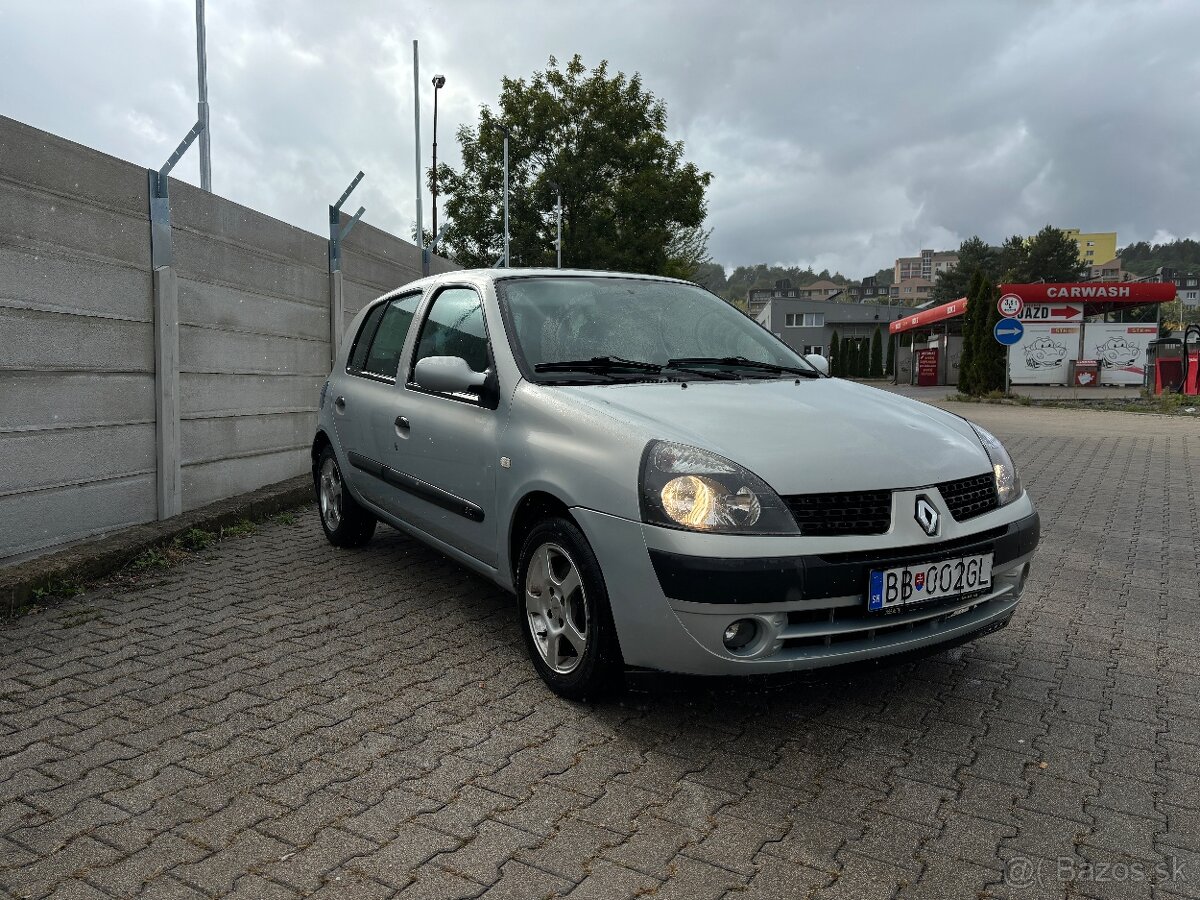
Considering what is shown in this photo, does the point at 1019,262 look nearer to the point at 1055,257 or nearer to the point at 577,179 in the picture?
the point at 1055,257

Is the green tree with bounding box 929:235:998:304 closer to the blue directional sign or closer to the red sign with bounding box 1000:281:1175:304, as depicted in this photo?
the red sign with bounding box 1000:281:1175:304

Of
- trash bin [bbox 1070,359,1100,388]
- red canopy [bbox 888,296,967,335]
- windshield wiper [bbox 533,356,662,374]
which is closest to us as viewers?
windshield wiper [bbox 533,356,662,374]

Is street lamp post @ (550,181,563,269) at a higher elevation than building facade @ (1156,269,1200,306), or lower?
lower

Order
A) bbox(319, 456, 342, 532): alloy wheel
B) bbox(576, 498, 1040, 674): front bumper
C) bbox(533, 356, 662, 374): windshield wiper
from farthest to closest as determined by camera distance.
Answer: bbox(319, 456, 342, 532): alloy wheel, bbox(533, 356, 662, 374): windshield wiper, bbox(576, 498, 1040, 674): front bumper

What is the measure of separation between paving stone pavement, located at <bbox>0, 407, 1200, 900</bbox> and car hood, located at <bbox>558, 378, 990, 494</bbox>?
2.18ft

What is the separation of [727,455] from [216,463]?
488 cm

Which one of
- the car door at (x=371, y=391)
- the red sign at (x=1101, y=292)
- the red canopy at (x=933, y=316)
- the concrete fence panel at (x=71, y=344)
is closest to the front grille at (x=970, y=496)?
the car door at (x=371, y=391)

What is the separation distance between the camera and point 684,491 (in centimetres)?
302

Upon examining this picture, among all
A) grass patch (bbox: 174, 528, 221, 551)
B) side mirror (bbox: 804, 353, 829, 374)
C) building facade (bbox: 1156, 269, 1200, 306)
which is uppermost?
building facade (bbox: 1156, 269, 1200, 306)

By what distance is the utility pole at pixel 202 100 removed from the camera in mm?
8602

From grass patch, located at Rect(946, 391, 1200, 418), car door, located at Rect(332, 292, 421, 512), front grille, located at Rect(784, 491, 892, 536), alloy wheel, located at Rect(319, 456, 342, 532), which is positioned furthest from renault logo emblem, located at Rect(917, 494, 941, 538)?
grass patch, located at Rect(946, 391, 1200, 418)

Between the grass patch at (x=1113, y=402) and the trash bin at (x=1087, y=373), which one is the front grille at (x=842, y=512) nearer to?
the grass patch at (x=1113, y=402)

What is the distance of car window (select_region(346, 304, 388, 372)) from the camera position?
5617 mm

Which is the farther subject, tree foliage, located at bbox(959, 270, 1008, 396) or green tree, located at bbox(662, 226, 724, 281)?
green tree, located at bbox(662, 226, 724, 281)
